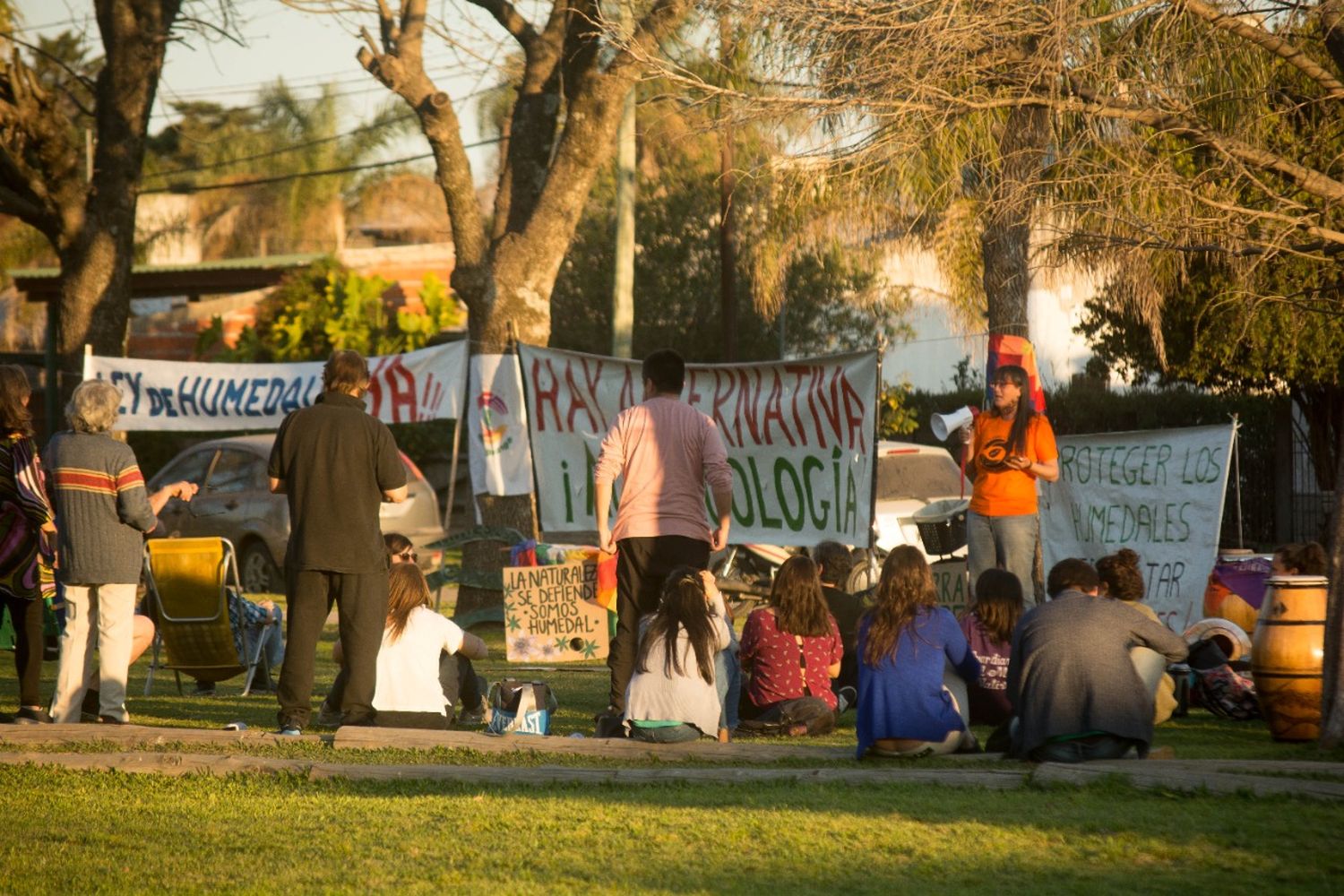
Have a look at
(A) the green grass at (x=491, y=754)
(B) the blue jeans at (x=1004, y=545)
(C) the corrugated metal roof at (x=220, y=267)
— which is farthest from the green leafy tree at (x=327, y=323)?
(B) the blue jeans at (x=1004, y=545)

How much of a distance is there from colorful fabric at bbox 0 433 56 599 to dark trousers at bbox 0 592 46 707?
0.08 m

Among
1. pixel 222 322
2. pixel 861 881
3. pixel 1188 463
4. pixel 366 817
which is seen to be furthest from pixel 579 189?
pixel 222 322

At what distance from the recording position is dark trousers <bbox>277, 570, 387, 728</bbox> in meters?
7.39

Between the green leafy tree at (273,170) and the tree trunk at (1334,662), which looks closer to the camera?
the tree trunk at (1334,662)

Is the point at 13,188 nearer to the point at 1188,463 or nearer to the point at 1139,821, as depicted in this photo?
the point at 1188,463

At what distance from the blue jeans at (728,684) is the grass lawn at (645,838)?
1230 millimetres

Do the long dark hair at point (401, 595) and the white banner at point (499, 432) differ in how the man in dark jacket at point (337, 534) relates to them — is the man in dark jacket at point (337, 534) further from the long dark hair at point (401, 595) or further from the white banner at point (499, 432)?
the white banner at point (499, 432)

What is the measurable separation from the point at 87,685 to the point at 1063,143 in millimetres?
6525

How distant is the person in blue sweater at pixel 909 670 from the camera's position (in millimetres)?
6824

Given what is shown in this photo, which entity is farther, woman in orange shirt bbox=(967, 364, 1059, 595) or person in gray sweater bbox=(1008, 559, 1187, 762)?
woman in orange shirt bbox=(967, 364, 1059, 595)

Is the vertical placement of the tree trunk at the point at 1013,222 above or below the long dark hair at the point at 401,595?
above

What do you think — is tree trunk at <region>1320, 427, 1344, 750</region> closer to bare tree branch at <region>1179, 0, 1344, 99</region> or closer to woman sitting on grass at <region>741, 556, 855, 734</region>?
woman sitting on grass at <region>741, 556, 855, 734</region>

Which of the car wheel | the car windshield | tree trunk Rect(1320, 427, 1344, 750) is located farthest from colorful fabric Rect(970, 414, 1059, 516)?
the car wheel

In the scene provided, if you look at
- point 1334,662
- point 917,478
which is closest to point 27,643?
point 1334,662
